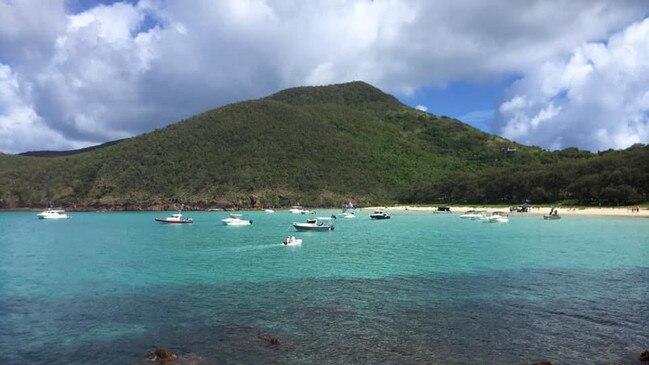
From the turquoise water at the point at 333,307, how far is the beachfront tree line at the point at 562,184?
72423 mm

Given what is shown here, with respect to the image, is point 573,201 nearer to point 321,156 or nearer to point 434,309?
point 321,156

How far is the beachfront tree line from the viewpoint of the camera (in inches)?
4240

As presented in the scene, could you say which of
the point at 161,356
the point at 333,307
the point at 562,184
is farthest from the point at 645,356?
the point at 562,184

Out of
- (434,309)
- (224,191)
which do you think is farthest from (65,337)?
(224,191)

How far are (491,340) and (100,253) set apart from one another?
1704 inches

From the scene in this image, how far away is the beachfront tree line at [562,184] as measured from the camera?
10769cm

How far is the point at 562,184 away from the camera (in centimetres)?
12719

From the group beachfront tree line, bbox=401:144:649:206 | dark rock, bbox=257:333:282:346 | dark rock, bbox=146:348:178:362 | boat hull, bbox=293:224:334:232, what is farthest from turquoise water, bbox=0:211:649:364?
beachfront tree line, bbox=401:144:649:206

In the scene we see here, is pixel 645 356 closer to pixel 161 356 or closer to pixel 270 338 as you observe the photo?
pixel 270 338

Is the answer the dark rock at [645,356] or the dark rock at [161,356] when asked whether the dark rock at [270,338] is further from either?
the dark rock at [645,356]

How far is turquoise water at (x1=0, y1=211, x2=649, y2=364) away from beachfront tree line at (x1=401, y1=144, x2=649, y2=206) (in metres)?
72.4

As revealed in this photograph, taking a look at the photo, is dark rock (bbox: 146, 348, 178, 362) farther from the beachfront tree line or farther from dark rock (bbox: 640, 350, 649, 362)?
the beachfront tree line

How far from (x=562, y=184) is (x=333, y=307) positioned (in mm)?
119577

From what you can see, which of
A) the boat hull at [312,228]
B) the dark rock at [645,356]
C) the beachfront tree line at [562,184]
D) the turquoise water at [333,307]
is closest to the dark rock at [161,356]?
the turquoise water at [333,307]
